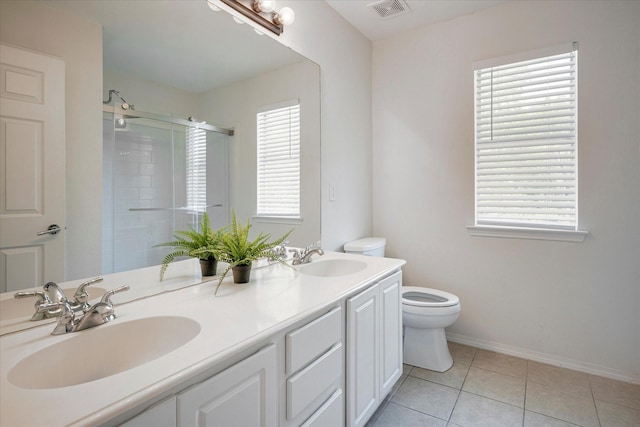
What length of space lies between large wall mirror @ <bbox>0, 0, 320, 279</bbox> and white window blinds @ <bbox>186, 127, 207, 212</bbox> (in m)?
0.03

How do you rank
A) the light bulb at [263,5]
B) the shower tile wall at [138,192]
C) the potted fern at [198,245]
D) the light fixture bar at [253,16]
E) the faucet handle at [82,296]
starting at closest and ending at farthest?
the faucet handle at [82,296], the shower tile wall at [138,192], the potted fern at [198,245], the light fixture bar at [253,16], the light bulb at [263,5]

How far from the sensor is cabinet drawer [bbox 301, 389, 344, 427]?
1157mm

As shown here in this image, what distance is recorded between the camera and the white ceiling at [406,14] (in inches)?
90.4

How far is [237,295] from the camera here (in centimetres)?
126

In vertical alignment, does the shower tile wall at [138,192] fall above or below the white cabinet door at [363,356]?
above

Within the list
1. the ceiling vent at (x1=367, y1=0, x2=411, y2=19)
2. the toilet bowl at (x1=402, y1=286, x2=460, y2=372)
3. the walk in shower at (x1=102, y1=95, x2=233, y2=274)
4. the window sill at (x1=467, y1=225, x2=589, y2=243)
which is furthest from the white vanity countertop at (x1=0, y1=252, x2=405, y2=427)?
the ceiling vent at (x1=367, y1=0, x2=411, y2=19)

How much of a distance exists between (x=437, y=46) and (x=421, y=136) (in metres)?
0.71

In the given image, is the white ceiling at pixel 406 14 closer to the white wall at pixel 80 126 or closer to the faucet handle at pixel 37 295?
the white wall at pixel 80 126

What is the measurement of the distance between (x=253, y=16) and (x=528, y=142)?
77.2 inches

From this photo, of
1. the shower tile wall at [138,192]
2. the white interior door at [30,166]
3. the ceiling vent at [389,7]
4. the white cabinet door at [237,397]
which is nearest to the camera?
the white cabinet door at [237,397]

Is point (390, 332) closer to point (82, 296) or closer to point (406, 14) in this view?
point (82, 296)

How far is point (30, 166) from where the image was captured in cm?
94

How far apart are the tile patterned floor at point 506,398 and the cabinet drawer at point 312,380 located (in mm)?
664

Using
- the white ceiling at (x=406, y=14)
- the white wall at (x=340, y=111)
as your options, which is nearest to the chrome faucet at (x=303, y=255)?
the white wall at (x=340, y=111)
